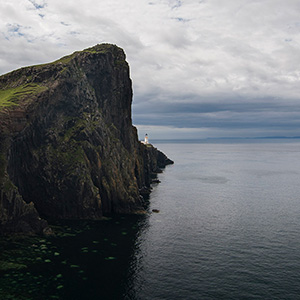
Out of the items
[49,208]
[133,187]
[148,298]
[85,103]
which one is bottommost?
[148,298]

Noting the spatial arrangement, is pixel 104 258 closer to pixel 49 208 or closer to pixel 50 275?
pixel 50 275

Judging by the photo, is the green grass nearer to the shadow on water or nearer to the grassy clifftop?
the grassy clifftop

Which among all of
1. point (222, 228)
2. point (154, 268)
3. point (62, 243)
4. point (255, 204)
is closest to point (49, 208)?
point (62, 243)

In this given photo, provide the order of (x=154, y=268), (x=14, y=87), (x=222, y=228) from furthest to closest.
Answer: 1. (x=14, y=87)
2. (x=222, y=228)
3. (x=154, y=268)

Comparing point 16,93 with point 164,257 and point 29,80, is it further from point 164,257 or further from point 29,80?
point 164,257

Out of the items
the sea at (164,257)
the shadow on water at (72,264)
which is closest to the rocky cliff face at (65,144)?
the sea at (164,257)

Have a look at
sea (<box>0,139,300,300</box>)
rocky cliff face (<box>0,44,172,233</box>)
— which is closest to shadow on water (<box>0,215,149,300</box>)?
sea (<box>0,139,300,300</box>)
